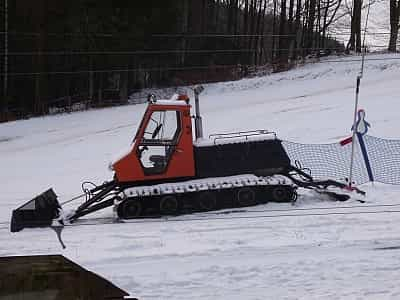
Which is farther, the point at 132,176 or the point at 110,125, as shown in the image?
the point at 110,125

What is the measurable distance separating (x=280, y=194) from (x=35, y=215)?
433 cm

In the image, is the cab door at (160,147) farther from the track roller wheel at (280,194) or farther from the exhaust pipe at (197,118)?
the track roller wheel at (280,194)

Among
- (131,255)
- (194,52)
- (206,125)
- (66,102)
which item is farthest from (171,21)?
(131,255)

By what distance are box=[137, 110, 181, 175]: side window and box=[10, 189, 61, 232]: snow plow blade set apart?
1786 millimetres

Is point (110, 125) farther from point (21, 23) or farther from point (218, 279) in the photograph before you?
point (218, 279)

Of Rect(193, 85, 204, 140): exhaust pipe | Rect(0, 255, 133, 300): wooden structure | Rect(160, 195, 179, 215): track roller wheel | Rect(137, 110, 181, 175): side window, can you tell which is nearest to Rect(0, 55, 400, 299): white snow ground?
Rect(160, 195, 179, 215): track roller wheel

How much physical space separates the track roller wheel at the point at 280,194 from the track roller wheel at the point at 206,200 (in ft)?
3.59

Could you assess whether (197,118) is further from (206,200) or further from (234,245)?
(234,245)

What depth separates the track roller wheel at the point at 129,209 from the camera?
10977 mm

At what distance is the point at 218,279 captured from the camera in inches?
298

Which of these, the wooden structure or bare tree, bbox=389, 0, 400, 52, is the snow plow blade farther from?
bare tree, bbox=389, 0, 400, 52

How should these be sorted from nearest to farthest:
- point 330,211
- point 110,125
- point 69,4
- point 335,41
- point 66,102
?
1. point 330,211
2. point 110,125
3. point 69,4
4. point 66,102
5. point 335,41

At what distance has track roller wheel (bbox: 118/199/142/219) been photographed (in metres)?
11.0

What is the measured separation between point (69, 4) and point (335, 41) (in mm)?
35723
